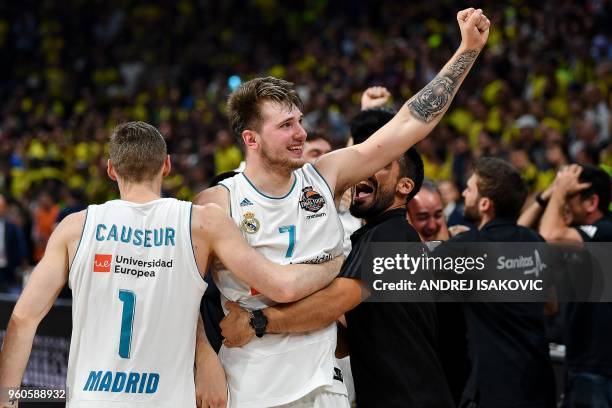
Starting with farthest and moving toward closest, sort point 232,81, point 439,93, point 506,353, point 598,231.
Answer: point 232,81
point 598,231
point 506,353
point 439,93

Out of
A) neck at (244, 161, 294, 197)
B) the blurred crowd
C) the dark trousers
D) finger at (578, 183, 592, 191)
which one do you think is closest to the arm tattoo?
neck at (244, 161, 294, 197)

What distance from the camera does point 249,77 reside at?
57.8ft

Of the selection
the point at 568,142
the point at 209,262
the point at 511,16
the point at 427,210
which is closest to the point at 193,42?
the point at 511,16

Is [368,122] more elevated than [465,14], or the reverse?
[465,14]

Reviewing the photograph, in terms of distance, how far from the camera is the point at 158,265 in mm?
3838

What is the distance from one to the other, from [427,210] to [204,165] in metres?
8.69

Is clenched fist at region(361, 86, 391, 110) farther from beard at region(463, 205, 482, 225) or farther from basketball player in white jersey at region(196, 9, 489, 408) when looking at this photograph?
basketball player in white jersey at region(196, 9, 489, 408)

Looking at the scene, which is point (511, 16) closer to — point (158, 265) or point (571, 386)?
point (571, 386)

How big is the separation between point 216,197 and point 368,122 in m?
1.18

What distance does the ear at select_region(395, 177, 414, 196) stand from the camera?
14.8 feet

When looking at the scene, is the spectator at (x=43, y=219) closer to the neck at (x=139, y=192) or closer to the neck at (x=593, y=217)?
the neck at (x=593, y=217)

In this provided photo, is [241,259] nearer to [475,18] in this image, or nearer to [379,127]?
[379,127]

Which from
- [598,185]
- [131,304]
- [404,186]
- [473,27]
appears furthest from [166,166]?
[598,185]

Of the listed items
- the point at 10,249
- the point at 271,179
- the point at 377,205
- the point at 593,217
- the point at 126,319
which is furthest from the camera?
the point at 10,249
